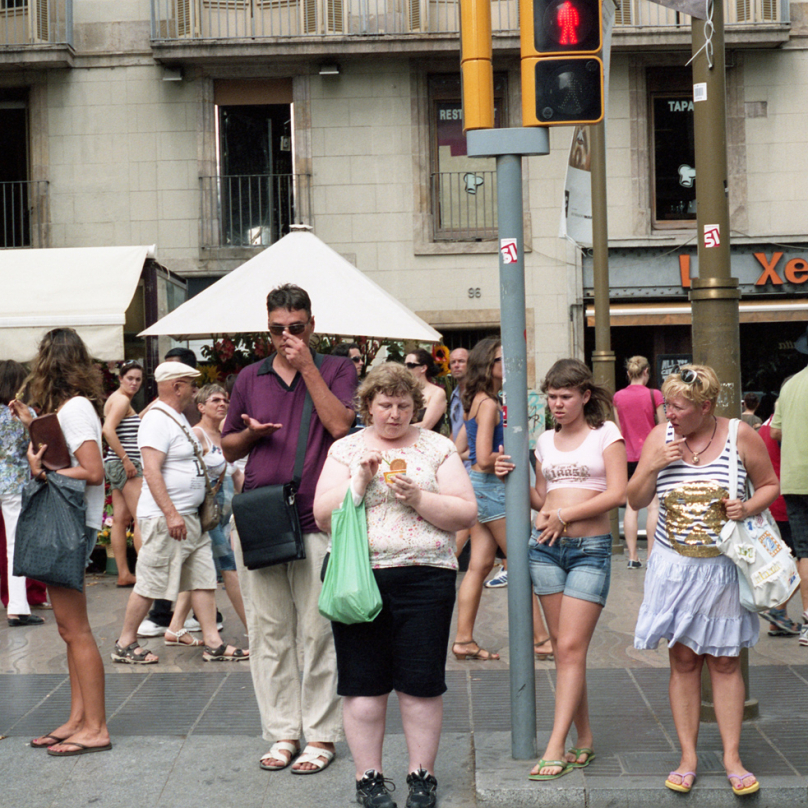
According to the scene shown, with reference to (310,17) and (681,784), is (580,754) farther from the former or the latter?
(310,17)

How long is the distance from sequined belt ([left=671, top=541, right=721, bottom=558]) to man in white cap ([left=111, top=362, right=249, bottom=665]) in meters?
3.13

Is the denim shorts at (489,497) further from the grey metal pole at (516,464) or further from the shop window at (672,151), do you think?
the shop window at (672,151)

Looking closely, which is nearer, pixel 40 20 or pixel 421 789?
pixel 421 789

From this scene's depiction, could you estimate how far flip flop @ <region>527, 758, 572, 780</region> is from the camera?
4309 mm

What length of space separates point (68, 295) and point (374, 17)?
27.3ft

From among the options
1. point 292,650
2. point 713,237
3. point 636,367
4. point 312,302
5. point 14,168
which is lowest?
point 292,650

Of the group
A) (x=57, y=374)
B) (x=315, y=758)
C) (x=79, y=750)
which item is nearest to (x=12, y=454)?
(x=57, y=374)

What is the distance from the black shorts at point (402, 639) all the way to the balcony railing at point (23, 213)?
1476 centimetres

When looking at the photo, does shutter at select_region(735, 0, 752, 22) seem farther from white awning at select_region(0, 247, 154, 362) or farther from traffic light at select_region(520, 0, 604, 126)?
traffic light at select_region(520, 0, 604, 126)

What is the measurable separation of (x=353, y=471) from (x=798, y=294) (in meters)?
14.7

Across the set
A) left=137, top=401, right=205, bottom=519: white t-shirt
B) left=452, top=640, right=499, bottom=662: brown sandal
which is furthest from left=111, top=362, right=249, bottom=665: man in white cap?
left=452, top=640, right=499, bottom=662: brown sandal

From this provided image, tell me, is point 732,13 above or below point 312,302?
above

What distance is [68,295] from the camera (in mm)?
10961

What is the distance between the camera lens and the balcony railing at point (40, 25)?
1712cm
